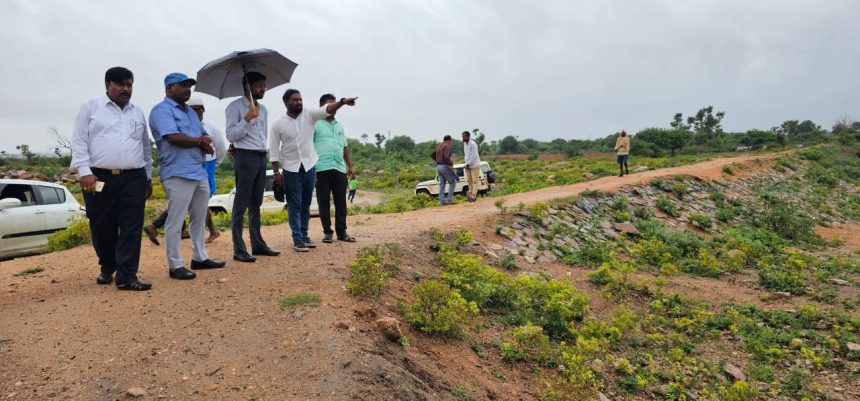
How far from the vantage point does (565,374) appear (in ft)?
13.0

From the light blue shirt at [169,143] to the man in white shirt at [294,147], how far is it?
942mm

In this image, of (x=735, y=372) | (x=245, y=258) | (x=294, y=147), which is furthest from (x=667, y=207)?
(x=245, y=258)

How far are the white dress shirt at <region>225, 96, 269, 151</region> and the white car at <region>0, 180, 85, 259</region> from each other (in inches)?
169

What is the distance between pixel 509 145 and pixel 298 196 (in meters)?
56.5

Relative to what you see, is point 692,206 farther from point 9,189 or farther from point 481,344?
point 9,189

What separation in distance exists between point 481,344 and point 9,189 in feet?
23.5

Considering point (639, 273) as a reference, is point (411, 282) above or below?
above

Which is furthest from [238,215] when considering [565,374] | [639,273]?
[639,273]

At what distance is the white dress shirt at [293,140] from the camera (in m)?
5.21

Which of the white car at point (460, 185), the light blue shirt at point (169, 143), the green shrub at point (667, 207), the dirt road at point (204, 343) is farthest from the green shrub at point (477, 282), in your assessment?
the white car at point (460, 185)

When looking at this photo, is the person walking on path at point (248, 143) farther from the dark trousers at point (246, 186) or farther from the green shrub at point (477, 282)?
the green shrub at point (477, 282)

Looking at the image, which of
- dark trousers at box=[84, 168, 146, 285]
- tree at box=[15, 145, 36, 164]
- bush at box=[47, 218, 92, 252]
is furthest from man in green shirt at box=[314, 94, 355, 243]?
tree at box=[15, 145, 36, 164]

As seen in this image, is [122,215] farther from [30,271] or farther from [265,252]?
[30,271]

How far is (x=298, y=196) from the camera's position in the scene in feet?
17.5
